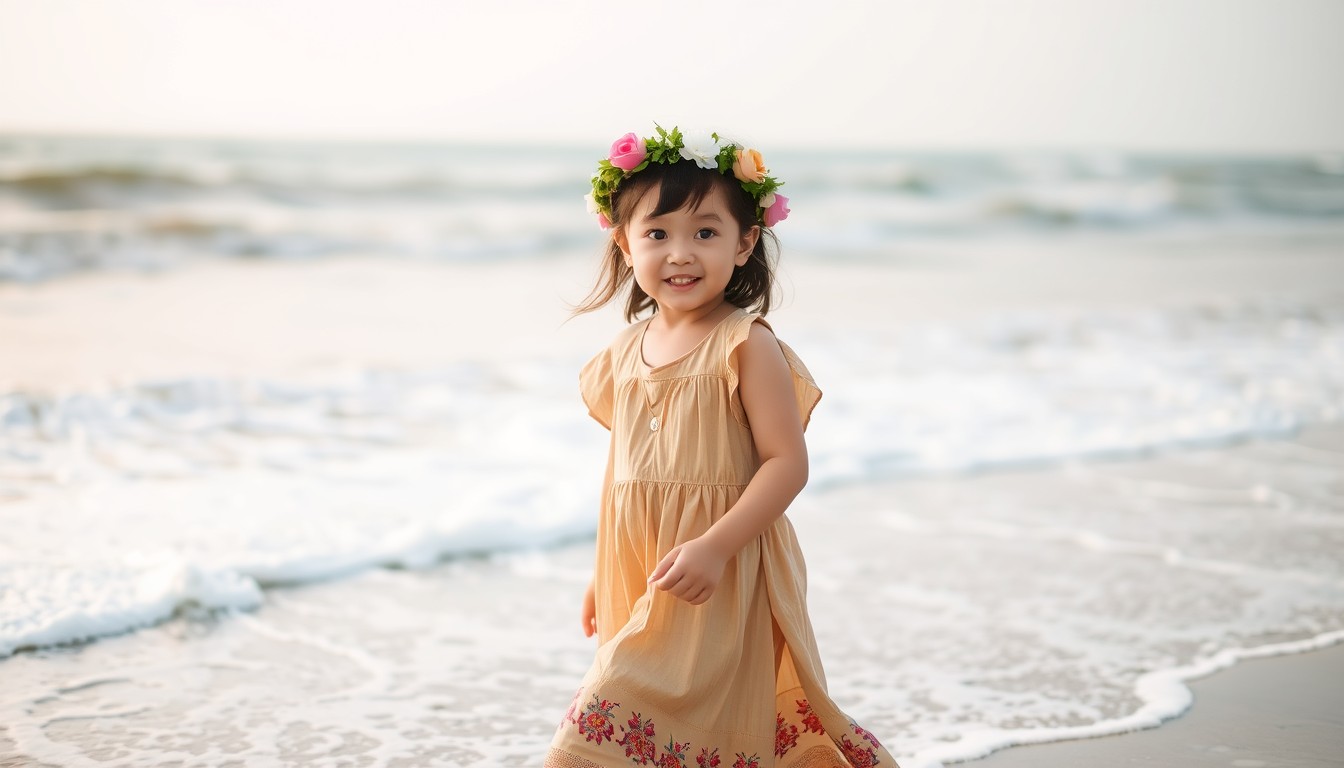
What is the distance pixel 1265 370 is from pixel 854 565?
4.87 metres

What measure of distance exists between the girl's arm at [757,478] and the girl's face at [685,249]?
13 centimetres

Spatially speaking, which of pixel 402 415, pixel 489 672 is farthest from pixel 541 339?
pixel 489 672

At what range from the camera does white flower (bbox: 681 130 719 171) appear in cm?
216

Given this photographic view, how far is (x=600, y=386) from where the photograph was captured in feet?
7.88

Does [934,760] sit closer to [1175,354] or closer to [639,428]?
[639,428]

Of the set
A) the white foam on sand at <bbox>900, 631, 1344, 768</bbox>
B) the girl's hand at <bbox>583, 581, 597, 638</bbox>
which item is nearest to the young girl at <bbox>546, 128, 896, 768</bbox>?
the girl's hand at <bbox>583, 581, 597, 638</bbox>

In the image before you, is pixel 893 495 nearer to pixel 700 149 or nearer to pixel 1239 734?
pixel 1239 734

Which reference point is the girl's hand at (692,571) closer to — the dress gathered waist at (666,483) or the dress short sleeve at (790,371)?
the dress gathered waist at (666,483)

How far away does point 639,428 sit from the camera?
2.24m

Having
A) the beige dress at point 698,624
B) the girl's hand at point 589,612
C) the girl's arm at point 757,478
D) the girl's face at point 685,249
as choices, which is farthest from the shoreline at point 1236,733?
the girl's face at point 685,249

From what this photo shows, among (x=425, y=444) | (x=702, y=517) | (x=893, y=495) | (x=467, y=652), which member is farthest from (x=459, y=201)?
(x=702, y=517)

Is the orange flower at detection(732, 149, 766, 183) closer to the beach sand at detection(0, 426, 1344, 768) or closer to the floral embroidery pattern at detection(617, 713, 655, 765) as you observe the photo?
the floral embroidery pattern at detection(617, 713, 655, 765)

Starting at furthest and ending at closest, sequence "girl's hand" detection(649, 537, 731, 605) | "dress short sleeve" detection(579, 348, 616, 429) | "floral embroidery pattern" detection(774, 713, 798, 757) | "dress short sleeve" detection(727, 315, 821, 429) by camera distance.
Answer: "dress short sleeve" detection(579, 348, 616, 429)
"floral embroidery pattern" detection(774, 713, 798, 757)
"dress short sleeve" detection(727, 315, 821, 429)
"girl's hand" detection(649, 537, 731, 605)

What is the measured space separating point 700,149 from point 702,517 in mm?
636
